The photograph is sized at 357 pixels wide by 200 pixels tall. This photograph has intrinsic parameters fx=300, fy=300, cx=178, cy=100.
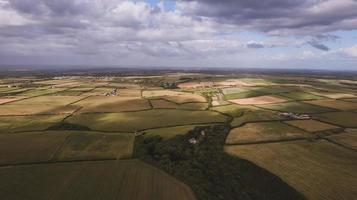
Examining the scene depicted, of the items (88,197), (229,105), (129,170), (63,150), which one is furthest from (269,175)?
(229,105)

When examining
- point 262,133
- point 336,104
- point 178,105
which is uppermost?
point 336,104

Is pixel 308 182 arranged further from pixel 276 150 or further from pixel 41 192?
pixel 41 192

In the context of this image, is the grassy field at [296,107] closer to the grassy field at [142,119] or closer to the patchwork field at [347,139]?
the grassy field at [142,119]

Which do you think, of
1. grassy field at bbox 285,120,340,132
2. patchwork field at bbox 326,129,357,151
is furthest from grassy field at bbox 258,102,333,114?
patchwork field at bbox 326,129,357,151

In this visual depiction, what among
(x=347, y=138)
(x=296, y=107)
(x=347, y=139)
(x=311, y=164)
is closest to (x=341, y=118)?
(x=296, y=107)

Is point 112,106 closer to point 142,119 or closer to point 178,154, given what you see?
point 142,119

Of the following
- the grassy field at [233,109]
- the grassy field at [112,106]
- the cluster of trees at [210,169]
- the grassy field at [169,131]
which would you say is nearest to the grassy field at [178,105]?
the grassy field at [112,106]
